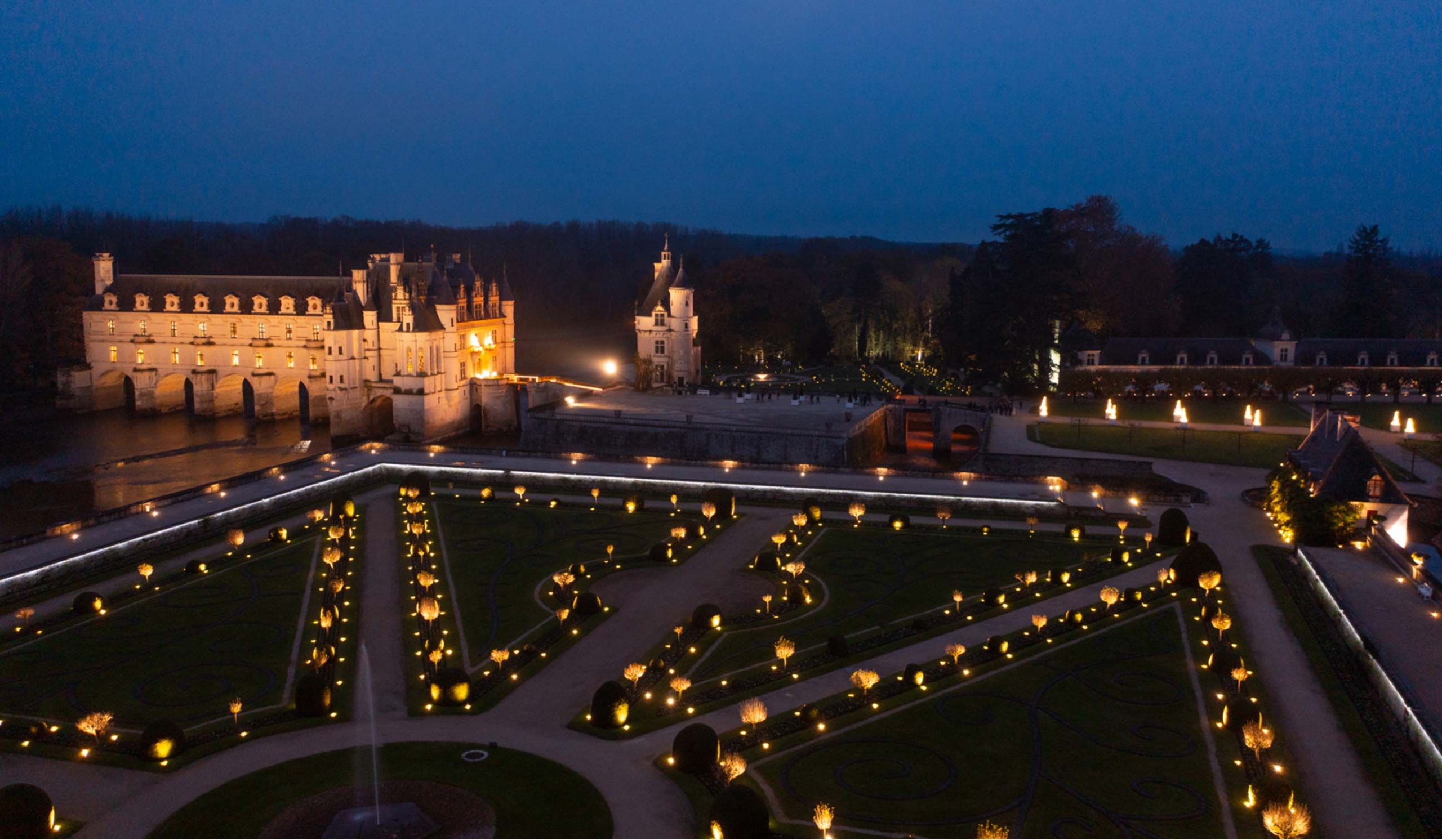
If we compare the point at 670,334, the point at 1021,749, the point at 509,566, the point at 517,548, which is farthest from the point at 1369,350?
the point at 1021,749

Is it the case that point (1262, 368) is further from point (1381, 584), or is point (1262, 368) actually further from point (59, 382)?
point (59, 382)

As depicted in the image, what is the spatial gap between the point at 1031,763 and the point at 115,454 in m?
56.6

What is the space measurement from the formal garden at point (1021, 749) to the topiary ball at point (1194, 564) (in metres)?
3.19

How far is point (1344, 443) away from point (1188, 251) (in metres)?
58.1

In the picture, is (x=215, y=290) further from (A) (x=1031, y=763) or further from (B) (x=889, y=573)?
(A) (x=1031, y=763)

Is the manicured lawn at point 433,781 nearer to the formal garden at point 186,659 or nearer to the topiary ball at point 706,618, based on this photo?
the formal garden at point 186,659

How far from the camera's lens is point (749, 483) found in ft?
132

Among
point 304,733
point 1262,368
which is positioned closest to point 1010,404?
point 1262,368

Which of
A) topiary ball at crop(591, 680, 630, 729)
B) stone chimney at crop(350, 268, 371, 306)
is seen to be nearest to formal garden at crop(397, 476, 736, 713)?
topiary ball at crop(591, 680, 630, 729)

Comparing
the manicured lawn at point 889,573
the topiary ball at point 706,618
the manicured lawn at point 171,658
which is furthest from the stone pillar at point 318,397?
the topiary ball at point 706,618

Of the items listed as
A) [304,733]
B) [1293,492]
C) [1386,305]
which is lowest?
[304,733]

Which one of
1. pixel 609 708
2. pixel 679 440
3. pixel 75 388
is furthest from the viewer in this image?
pixel 75 388

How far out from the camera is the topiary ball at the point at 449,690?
21141 mm

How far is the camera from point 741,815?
15562 mm
